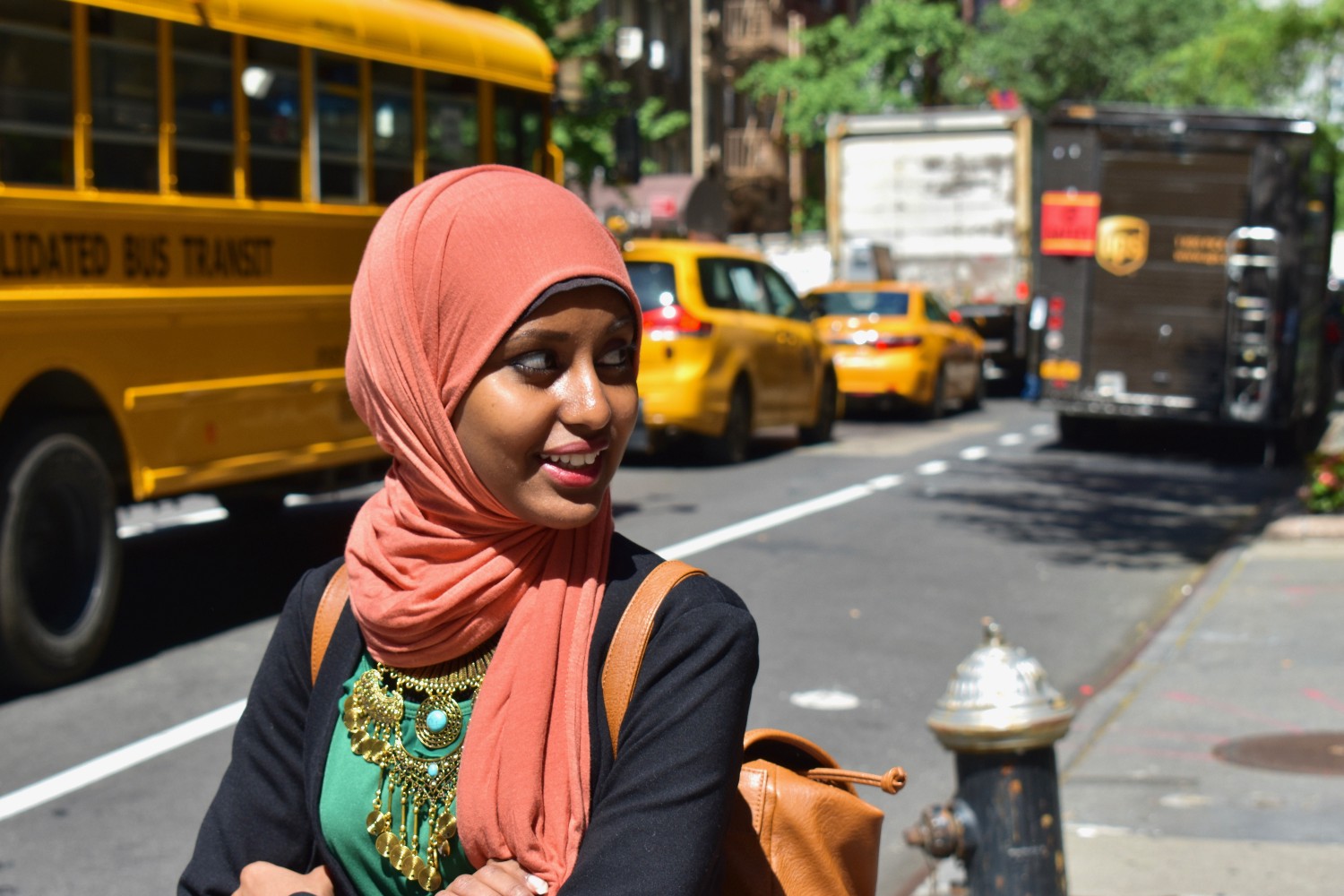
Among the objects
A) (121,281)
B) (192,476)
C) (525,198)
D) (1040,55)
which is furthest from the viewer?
(1040,55)

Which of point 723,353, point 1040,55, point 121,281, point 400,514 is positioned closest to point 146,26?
point 121,281

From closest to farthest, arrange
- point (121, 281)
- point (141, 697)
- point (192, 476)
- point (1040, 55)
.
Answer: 1. point (141, 697)
2. point (121, 281)
3. point (192, 476)
4. point (1040, 55)

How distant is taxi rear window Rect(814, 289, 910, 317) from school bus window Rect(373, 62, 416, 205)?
11.2 metres

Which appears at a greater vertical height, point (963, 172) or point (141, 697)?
point (963, 172)

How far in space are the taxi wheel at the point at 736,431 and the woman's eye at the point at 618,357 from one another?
45.4 ft

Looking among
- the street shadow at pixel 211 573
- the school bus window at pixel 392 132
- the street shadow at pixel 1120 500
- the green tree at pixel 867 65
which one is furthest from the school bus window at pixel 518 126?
the green tree at pixel 867 65

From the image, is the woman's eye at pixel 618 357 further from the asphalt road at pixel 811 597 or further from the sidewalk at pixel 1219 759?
the asphalt road at pixel 811 597

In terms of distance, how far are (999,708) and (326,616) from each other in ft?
8.44

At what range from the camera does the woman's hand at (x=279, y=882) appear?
2.05 metres

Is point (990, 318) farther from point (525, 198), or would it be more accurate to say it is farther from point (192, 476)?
point (525, 198)

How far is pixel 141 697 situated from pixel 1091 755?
12.4 ft

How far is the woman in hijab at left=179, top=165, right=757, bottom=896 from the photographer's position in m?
1.90

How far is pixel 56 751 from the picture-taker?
661 centimetres

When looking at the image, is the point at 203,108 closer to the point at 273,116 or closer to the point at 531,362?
the point at 273,116
